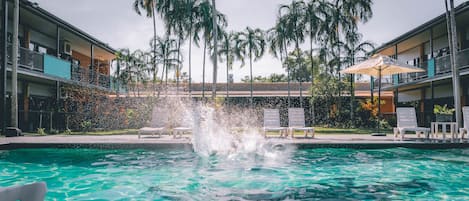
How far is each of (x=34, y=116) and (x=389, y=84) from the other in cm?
2259

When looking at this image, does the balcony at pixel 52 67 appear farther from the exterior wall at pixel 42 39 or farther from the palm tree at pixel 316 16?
the palm tree at pixel 316 16

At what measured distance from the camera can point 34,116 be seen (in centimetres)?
1791

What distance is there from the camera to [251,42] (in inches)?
1141

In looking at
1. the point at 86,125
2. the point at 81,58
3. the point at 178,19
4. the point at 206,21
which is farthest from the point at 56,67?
the point at 206,21

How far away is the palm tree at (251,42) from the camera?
28891 mm

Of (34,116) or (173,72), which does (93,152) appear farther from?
(173,72)

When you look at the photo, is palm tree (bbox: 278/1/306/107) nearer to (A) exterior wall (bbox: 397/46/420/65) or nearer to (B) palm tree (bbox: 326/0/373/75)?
(B) palm tree (bbox: 326/0/373/75)

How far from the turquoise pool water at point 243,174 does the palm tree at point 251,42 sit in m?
20.6

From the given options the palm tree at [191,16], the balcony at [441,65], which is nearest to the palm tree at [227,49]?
the palm tree at [191,16]

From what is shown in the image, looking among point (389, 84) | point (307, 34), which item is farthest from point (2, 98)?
point (389, 84)

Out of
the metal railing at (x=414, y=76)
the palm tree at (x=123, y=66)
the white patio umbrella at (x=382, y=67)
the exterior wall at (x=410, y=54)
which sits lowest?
the white patio umbrella at (x=382, y=67)

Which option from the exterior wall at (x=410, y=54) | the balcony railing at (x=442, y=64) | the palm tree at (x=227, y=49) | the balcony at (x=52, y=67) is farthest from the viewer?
the palm tree at (x=227, y=49)

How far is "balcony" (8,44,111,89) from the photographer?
1537 cm

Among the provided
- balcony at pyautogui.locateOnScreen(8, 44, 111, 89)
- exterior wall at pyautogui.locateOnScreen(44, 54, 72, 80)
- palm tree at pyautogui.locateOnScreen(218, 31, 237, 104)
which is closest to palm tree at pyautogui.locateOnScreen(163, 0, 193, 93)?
palm tree at pyautogui.locateOnScreen(218, 31, 237, 104)
